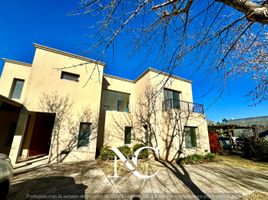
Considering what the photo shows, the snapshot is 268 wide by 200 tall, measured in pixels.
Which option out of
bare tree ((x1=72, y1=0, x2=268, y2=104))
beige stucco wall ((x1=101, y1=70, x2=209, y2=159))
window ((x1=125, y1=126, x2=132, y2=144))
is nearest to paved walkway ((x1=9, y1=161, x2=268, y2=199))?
beige stucco wall ((x1=101, y1=70, x2=209, y2=159))

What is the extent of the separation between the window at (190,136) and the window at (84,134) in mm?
7566

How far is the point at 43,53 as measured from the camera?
28.9 feet

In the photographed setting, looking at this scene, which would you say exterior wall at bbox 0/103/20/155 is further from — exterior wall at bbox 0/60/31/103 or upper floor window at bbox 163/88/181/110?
upper floor window at bbox 163/88/181/110

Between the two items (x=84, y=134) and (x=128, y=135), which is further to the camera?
(x=128, y=135)

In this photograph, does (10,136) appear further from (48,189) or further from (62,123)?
(48,189)

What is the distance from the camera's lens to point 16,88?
9.20m

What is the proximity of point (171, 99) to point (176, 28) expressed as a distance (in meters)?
8.05

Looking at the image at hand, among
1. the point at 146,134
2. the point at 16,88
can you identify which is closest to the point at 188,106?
the point at 146,134

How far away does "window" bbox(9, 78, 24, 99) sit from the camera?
9.04 metres

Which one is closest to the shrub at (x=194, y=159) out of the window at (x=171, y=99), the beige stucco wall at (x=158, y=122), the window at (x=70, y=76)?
the beige stucco wall at (x=158, y=122)

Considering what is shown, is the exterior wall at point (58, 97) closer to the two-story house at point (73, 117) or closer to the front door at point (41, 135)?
the two-story house at point (73, 117)

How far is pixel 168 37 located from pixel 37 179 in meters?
6.95

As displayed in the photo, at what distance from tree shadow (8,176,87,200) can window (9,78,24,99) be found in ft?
22.9

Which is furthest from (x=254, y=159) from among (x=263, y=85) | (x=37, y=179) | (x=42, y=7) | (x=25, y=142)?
(x=25, y=142)
